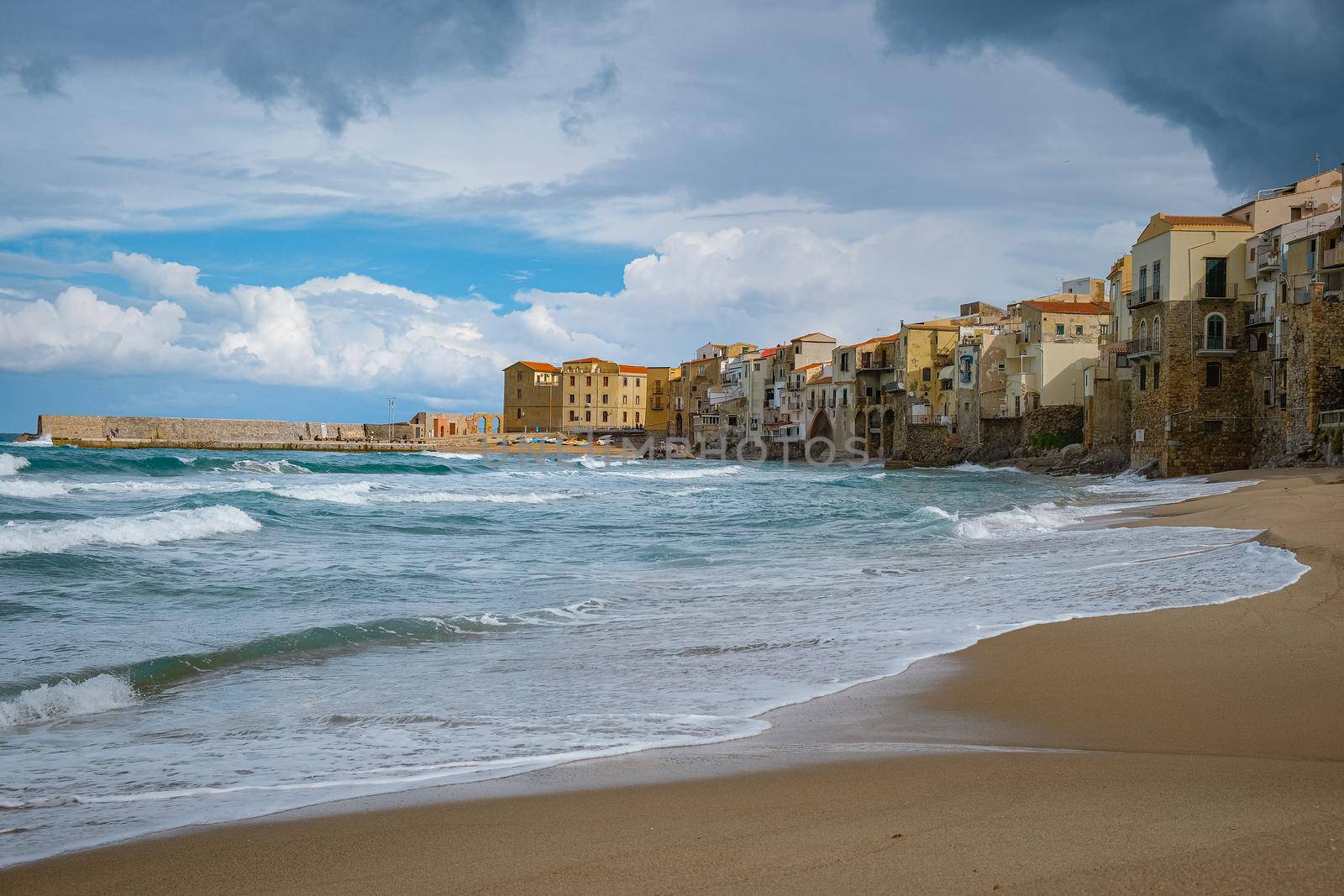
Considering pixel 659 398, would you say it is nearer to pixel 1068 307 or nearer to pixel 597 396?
pixel 597 396

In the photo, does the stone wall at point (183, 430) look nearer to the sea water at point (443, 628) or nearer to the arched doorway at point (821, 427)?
the arched doorway at point (821, 427)

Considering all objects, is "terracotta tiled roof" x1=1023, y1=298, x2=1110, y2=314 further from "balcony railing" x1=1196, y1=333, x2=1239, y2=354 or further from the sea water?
the sea water

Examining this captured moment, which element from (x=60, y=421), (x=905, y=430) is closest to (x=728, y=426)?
(x=905, y=430)

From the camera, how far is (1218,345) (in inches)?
1454

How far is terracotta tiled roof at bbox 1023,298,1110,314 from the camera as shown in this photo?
57.8 meters

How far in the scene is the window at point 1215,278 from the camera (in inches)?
1460

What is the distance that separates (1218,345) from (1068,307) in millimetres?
21851

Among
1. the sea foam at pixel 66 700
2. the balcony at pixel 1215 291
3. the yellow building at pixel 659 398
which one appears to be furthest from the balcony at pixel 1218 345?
the yellow building at pixel 659 398

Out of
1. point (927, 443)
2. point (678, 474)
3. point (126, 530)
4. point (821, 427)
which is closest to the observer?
Answer: point (126, 530)

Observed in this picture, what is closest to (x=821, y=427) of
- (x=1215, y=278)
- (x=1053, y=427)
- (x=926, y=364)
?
(x=926, y=364)

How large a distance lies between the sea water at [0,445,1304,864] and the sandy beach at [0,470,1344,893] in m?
0.50

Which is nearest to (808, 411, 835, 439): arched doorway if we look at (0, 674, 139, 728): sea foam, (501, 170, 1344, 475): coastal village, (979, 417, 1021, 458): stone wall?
(501, 170, 1344, 475): coastal village

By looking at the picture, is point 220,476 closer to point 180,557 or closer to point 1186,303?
point 180,557

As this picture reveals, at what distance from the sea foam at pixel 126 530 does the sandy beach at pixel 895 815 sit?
13190mm
